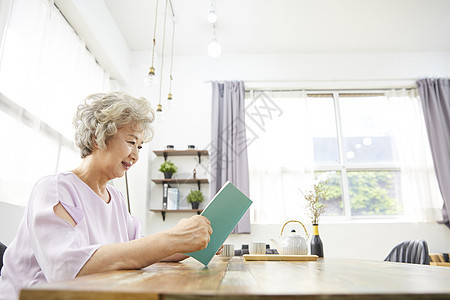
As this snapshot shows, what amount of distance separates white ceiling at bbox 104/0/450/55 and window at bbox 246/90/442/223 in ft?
2.13

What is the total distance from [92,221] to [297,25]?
3.60 m

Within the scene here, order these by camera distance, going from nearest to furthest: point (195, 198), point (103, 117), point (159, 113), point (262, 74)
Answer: point (103, 117) < point (159, 113) < point (195, 198) < point (262, 74)

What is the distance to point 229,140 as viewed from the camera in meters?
4.07

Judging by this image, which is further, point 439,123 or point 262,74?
point 262,74

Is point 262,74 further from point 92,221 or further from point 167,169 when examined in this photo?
point 92,221

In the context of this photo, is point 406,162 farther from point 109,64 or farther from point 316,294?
point 316,294

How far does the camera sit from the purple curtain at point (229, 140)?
392 centimetres

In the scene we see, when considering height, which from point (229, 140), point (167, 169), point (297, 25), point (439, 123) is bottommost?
point (167, 169)

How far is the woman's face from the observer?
4.09ft

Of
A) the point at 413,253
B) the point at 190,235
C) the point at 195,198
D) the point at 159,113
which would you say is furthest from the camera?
the point at 195,198

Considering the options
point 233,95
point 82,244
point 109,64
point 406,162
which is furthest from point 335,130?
point 82,244

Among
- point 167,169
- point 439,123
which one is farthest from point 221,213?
point 439,123

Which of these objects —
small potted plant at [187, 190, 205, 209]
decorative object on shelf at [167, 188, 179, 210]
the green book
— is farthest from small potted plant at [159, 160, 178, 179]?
the green book

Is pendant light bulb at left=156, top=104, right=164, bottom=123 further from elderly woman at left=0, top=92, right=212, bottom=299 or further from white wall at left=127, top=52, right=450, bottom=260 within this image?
elderly woman at left=0, top=92, right=212, bottom=299
